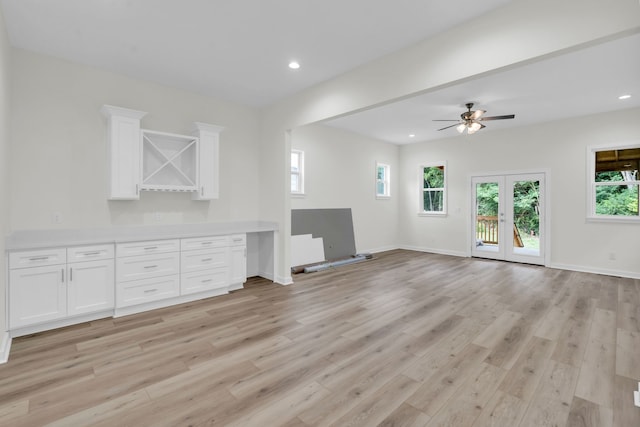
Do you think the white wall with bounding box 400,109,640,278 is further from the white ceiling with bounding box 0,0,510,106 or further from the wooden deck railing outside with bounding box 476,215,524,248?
the white ceiling with bounding box 0,0,510,106

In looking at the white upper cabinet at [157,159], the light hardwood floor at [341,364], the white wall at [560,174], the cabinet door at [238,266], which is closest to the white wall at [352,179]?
the white wall at [560,174]

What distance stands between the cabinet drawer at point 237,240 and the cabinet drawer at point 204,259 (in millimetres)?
152

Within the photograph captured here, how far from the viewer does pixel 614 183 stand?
559 centimetres

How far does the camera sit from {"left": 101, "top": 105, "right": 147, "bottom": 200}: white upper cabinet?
367 cm

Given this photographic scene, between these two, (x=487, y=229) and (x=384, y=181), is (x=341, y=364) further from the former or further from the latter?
(x=384, y=181)

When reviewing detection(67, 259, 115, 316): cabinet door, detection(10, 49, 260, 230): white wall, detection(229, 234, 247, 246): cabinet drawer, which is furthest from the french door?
detection(67, 259, 115, 316): cabinet door

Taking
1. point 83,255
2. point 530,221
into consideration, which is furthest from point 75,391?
point 530,221

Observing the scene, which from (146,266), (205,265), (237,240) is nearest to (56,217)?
(146,266)

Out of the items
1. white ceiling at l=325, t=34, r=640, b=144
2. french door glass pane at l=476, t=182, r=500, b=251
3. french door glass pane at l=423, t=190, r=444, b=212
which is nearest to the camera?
white ceiling at l=325, t=34, r=640, b=144

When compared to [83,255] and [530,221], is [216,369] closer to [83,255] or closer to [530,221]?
→ [83,255]

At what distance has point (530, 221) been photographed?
6.61 meters

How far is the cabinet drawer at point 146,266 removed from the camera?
349 centimetres

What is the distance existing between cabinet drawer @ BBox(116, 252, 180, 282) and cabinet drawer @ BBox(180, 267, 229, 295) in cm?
19

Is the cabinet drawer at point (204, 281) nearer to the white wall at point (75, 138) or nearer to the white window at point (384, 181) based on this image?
the white wall at point (75, 138)
